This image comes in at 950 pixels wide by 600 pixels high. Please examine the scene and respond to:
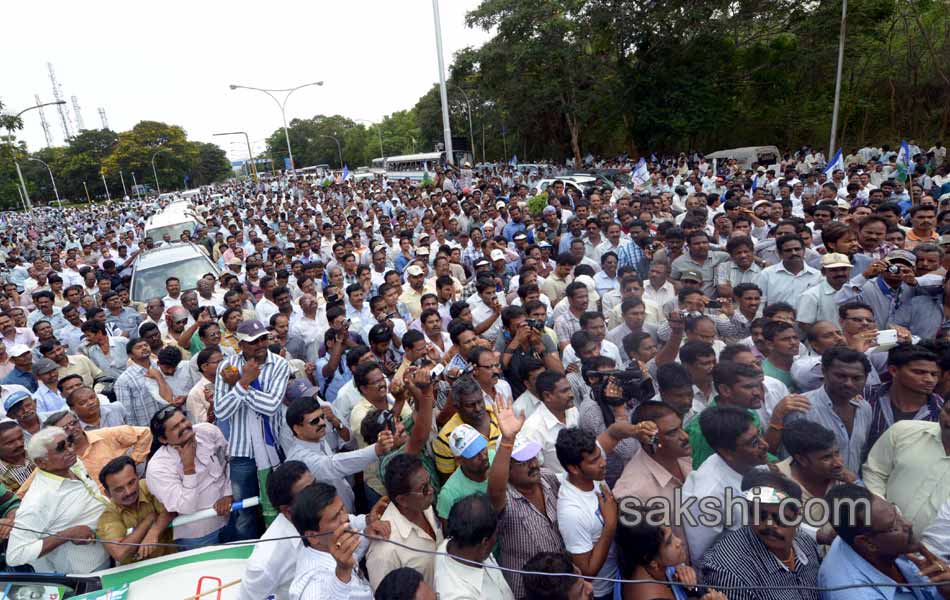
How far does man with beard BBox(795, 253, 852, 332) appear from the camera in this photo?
4.39m

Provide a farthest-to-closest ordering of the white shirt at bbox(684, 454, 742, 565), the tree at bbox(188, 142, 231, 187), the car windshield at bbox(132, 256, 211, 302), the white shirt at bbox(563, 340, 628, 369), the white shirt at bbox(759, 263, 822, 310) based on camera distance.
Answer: the tree at bbox(188, 142, 231, 187), the car windshield at bbox(132, 256, 211, 302), the white shirt at bbox(759, 263, 822, 310), the white shirt at bbox(563, 340, 628, 369), the white shirt at bbox(684, 454, 742, 565)

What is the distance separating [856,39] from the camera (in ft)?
74.8

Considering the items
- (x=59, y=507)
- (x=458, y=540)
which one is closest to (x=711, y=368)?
(x=458, y=540)

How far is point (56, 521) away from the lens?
2.94 meters

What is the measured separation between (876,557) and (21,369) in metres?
6.68

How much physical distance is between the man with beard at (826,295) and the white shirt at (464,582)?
3.35m

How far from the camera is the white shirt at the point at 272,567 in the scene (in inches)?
96.9

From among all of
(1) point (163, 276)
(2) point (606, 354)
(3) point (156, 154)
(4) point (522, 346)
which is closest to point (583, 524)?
(2) point (606, 354)

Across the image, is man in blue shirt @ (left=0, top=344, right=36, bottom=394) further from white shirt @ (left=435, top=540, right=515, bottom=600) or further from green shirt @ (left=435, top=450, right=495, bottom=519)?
white shirt @ (left=435, top=540, right=515, bottom=600)

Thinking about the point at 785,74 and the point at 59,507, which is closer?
the point at 59,507

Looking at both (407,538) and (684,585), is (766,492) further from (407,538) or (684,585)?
(407,538)

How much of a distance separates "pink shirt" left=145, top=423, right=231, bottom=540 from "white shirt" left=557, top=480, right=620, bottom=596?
6.70ft

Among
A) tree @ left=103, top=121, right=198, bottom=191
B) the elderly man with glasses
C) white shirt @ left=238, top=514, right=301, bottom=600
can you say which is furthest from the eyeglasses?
A: tree @ left=103, top=121, right=198, bottom=191

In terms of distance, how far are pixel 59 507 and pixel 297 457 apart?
124cm
